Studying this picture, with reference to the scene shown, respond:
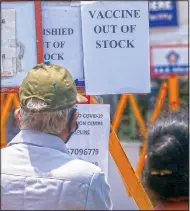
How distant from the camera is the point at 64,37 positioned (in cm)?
252

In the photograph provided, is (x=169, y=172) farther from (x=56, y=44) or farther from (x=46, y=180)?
(x=56, y=44)

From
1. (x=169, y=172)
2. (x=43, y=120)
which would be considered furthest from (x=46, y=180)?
(x=169, y=172)

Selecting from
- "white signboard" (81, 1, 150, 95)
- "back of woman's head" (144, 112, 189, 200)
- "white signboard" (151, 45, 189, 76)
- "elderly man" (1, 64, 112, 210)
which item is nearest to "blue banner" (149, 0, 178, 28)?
"white signboard" (151, 45, 189, 76)

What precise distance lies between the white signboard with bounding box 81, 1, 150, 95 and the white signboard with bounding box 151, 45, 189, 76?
608 centimetres

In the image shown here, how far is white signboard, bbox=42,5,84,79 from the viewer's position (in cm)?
251

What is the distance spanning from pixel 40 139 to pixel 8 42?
0.83 m

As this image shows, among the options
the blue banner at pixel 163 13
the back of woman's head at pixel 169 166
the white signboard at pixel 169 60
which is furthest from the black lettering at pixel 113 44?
the blue banner at pixel 163 13

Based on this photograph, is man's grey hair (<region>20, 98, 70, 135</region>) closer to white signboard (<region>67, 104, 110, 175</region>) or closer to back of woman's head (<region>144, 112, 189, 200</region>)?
back of woman's head (<region>144, 112, 189, 200</region>)

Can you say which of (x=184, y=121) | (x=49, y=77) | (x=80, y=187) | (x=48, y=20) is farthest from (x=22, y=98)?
(x=48, y=20)

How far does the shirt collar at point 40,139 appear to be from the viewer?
1796 mm

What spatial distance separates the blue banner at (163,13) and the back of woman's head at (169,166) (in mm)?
12841

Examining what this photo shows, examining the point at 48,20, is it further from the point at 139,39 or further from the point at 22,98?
the point at 22,98

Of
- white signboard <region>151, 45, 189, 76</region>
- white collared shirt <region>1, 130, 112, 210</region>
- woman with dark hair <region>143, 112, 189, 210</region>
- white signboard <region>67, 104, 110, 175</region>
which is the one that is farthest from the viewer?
white signboard <region>151, 45, 189, 76</region>

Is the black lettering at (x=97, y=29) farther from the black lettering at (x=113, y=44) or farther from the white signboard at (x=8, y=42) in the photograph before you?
the white signboard at (x=8, y=42)
